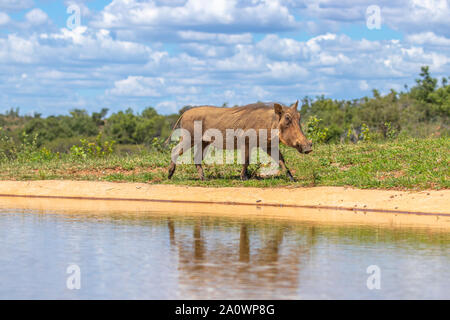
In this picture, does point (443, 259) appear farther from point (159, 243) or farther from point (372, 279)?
point (159, 243)

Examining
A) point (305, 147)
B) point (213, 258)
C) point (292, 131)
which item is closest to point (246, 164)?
point (292, 131)

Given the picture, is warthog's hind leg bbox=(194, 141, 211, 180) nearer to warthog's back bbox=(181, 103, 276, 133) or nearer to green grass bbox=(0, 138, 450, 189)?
green grass bbox=(0, 138, 450, 189)

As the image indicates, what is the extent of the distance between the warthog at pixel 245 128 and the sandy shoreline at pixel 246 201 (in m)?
1.17

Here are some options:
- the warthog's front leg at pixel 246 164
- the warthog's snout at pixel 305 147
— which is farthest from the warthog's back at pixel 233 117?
the warthog's snout at pixel 305 147

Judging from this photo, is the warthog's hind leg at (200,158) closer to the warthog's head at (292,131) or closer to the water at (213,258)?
the warthog's head at (292,131)

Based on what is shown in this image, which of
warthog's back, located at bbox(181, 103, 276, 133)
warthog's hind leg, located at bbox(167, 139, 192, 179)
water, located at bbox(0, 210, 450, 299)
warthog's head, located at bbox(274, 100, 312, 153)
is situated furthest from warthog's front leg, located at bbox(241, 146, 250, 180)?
water, located at bbox(0, 210, 450, 299)

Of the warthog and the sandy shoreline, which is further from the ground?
the warthog

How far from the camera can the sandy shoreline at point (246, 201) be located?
13.8 meters

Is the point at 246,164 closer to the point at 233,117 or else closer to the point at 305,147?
the point at 233,117

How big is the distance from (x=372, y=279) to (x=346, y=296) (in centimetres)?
82

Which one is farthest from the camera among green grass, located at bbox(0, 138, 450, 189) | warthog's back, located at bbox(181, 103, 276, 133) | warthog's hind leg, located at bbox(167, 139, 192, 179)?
warthog's hind leg, located at bbox(167, 139, 192, 179)

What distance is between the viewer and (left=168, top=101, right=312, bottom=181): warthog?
643 inches

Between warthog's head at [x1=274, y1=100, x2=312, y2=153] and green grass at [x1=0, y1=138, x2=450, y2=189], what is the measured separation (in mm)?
730

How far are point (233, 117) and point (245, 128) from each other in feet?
1.44
